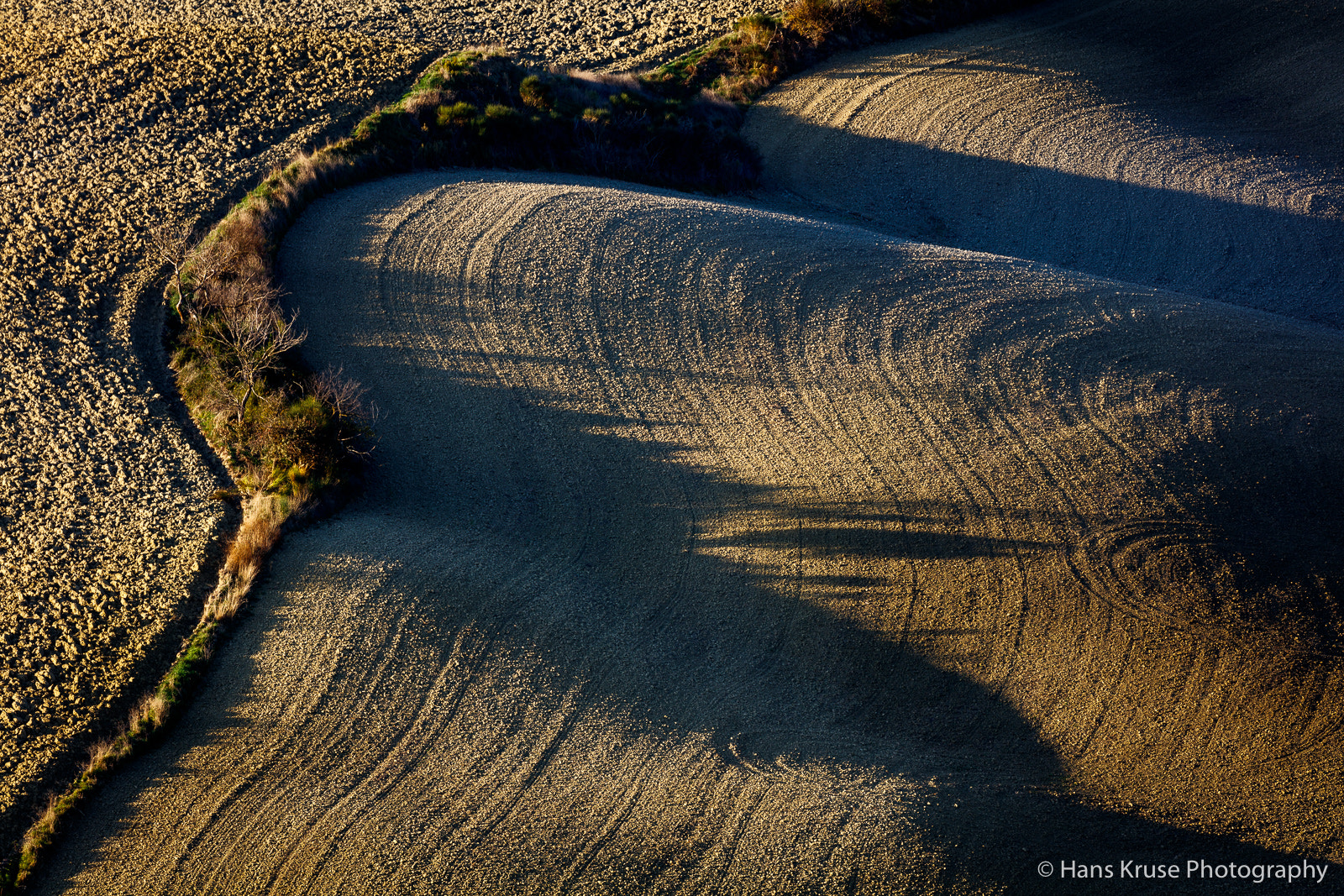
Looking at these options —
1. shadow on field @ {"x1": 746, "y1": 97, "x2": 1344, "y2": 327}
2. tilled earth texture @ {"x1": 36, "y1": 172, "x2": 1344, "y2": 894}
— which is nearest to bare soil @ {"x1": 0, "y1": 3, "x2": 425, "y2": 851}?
tilled earth texture @ {"x1": 36, "y1": 172, "x2": 1344, "y2": 894}

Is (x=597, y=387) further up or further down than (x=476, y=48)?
further down

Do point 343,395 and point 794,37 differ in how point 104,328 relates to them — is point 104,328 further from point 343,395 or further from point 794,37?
point 794,37

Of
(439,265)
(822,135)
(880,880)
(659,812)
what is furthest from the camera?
(822,135)

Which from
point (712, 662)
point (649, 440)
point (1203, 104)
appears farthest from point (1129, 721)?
point (1203, 104)

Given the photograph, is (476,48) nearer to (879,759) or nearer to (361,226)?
(361,226)

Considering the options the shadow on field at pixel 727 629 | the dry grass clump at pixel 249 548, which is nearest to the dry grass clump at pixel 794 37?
the shadow on field at pixel 727 629

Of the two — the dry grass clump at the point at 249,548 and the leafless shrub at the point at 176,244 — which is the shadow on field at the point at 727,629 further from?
the leafless shrub at the point at 176,244

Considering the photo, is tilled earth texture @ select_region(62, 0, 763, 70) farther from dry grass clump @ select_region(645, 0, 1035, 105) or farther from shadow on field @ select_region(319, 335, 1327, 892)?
shadow on field @ select_region(319, 335, 1327, 892)

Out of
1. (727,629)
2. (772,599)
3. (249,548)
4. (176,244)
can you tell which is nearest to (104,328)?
(176,244)
